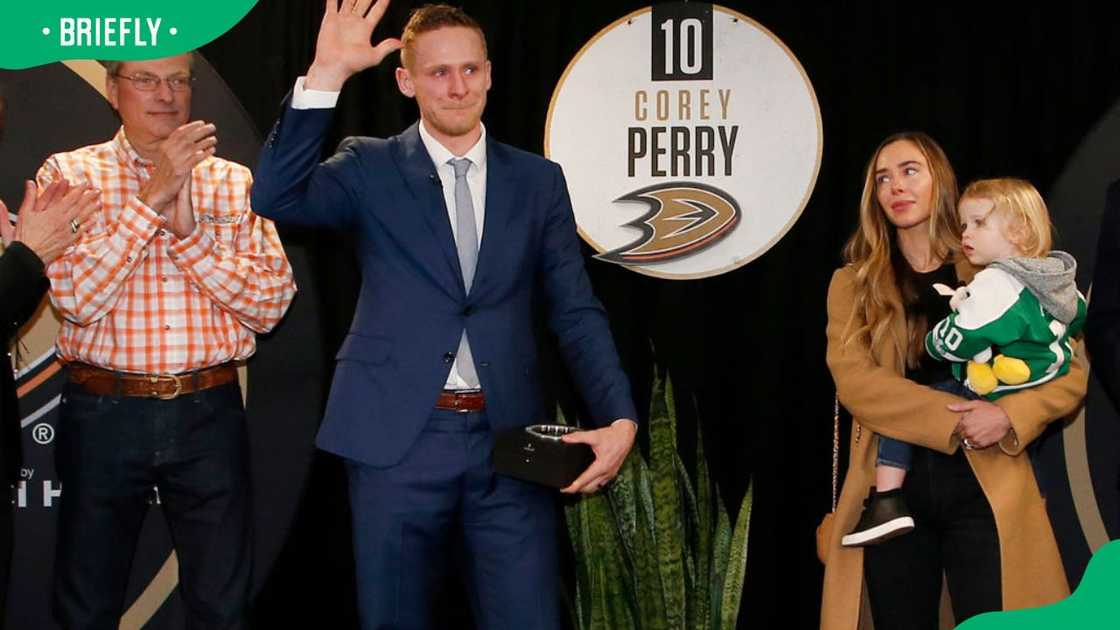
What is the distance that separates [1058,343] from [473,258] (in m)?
1.63

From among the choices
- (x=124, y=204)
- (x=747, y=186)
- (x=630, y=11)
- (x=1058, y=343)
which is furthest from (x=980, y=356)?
(x=124, y=204)

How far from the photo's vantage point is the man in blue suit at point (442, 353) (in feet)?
10.1

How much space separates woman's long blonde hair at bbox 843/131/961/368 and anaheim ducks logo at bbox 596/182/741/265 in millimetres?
757

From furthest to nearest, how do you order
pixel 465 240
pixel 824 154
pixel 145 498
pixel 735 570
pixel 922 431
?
pixel 824 154 → pixel 735 570 → pixel 145 498 → pixel 922 431 → pixel 465 240

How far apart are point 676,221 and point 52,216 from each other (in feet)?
6.80

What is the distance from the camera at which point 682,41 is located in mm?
4359

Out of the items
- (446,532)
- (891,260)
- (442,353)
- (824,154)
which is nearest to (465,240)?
(442,353)

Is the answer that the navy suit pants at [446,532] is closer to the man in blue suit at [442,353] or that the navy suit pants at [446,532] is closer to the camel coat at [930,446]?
the man in blue suit at [442,353]

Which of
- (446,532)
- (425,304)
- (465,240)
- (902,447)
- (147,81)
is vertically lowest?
(446,532)

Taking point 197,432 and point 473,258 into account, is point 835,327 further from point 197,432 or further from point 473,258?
point 197,432

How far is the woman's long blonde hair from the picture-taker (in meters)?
3.53

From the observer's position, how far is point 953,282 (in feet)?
11.6

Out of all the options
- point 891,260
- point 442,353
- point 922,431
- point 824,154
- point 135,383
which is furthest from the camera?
point 824,154

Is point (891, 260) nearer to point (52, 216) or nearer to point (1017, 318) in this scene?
point (1017, 318)
